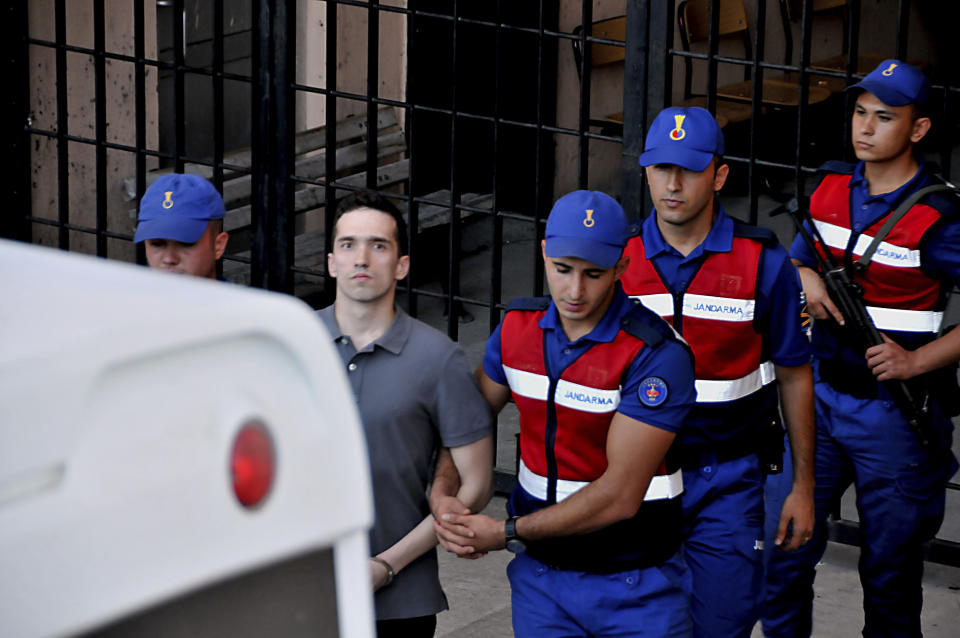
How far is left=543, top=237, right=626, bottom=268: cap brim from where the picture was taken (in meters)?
3.58

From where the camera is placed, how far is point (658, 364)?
11.7 ft

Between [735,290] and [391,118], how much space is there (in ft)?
18.6

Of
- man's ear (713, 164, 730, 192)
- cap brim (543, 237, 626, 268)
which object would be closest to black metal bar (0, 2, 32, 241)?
man's ear (713, 164, 730, 192)

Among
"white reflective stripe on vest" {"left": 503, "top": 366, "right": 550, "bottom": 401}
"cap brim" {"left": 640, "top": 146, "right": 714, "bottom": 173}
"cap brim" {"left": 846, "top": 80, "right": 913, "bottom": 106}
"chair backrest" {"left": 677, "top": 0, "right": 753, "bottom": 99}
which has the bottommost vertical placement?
"white reflective stripe on vest" {"left": 503, "top": 366, "right": 550, "bottom": 401}

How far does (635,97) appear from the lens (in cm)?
591

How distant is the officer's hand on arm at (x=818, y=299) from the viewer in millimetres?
4742

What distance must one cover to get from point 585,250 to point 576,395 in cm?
35

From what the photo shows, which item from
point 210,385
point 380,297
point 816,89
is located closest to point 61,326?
point 210,385

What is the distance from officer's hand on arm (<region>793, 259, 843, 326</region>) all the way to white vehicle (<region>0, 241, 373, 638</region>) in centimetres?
321

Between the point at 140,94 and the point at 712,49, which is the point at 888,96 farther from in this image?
the point at 140,94

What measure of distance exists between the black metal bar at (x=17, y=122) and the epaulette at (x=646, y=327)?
5.00m

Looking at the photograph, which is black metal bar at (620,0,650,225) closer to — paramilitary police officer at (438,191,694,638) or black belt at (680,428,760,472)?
black belt at (680,428,760,472)

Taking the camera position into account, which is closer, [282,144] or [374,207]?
[374,207]

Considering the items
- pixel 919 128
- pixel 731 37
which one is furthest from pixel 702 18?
pixel 919 128
